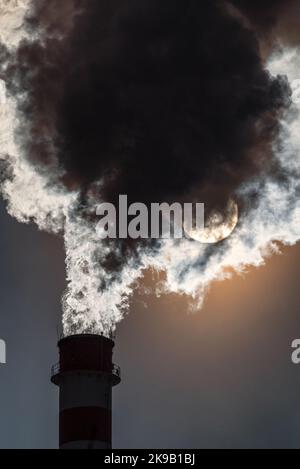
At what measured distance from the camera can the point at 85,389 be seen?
97938 millimetres

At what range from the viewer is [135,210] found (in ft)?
322

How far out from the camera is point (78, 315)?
101062mm

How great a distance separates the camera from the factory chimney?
9656cm

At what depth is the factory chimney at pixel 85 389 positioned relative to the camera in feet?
317
